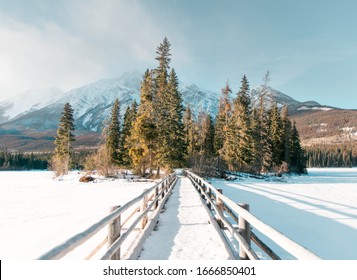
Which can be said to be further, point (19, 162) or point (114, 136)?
point (19, 162)

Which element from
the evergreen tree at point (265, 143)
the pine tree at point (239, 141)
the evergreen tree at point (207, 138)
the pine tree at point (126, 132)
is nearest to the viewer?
the pine tree at point (239, 141)

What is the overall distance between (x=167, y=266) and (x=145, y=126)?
28.7 metres

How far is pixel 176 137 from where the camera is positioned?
35.2 meters

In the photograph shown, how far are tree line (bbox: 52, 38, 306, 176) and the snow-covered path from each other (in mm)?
23669

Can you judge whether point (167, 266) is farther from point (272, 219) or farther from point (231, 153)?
point (231, 153)

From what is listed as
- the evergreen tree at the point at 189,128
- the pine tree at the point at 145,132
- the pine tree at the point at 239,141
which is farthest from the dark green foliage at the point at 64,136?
the pine tree at the point at 239,141

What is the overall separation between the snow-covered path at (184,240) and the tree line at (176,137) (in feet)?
77.7

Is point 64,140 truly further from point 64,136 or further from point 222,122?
point 222,122

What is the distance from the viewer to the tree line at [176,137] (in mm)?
33375

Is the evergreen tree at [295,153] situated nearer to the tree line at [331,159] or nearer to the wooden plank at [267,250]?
the wooden plank at [267,250]

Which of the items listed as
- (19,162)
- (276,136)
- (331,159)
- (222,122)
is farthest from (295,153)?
(19,162)

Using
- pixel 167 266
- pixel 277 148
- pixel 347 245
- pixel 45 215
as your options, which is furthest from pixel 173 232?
pixel 277 148

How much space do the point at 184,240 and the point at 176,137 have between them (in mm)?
29055

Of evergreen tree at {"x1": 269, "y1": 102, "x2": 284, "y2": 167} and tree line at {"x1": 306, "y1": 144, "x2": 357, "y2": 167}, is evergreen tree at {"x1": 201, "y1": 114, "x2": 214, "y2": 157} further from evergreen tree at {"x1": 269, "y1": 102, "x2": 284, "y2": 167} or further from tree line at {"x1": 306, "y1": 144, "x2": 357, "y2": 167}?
tree line at {"x1": 306, "y1": 144, "x2": 357, "y2": 167}
